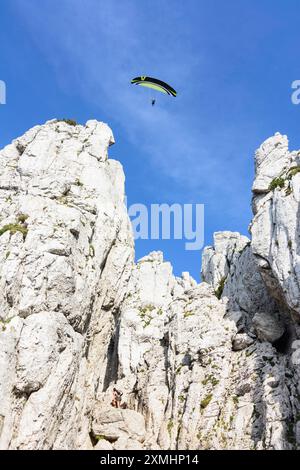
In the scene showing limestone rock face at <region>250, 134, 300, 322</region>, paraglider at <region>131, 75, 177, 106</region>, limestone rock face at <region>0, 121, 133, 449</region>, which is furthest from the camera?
paraglider at <region>131, 75, 177, 106</region>

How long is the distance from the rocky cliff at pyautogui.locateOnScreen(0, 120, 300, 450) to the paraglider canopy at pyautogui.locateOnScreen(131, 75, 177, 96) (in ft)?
58.5

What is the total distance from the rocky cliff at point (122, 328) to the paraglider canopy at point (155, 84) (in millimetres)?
17827

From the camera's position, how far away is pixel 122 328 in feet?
218

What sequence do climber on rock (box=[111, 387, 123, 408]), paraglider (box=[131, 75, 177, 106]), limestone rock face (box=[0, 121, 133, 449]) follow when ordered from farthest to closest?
1. climber on rock (box=[111, 387, 123, 408])
2. paraglider (box=[131, 75, 177, 106])
3. limestone rock face (box=[0, 121, 133, 449])

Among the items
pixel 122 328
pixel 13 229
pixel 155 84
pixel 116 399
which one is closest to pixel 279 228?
pixel 155 84

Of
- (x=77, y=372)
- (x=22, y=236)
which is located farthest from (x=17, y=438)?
(x=22, y=236)

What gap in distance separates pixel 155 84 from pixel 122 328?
3804 cm

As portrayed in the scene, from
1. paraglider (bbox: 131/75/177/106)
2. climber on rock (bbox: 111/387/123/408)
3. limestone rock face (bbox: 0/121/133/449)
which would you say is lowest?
climber on rock (bbox: 111/387/123/408)

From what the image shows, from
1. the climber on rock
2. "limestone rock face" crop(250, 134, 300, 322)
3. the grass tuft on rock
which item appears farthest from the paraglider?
the climber on rock

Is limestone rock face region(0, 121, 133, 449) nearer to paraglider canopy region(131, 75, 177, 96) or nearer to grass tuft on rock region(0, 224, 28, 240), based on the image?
grass tuft on rock region(0, 224, 28, 240)

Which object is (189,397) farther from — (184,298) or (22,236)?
(22,236)

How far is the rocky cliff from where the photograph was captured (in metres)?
41.2

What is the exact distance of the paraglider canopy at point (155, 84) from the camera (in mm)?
49312

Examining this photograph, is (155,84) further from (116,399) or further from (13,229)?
(116,399)
